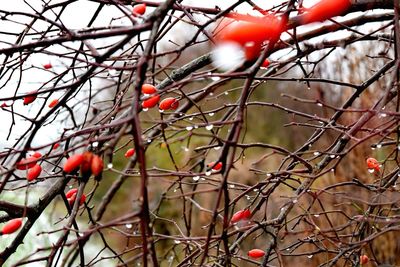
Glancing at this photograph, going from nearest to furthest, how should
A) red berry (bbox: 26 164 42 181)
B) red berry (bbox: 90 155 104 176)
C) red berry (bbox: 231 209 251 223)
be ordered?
red berry (bbox: 90 155 104 176) → red berry (bbox: 26 164 42 181) → red berry (bbox: 231 209 251 223)

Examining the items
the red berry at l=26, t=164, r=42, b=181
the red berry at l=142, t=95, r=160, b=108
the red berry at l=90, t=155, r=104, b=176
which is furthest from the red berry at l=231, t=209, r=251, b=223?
the red berry at l=90, t=155, r=104, b=176

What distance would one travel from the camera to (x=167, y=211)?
19.5 feet

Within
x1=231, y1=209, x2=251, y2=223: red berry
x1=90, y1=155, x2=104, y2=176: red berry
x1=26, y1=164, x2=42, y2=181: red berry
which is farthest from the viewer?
x1=231, y1=209, x2=251, y2=223: red berry

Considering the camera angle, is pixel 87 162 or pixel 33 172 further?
pixel 33 172

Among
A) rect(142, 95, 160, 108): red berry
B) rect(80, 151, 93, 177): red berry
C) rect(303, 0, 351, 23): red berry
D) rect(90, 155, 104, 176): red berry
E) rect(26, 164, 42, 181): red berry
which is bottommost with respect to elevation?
rect(90, 155, 104, 176): red berry

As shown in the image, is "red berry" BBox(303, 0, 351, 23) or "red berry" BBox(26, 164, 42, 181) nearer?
"red berry" BBox(303, 0, 351, 23)

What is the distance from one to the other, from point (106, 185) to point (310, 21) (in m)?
6.44

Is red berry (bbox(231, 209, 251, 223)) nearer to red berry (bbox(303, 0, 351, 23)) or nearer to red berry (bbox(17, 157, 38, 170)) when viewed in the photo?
red berry (bbox(17, 157, 38, 170))

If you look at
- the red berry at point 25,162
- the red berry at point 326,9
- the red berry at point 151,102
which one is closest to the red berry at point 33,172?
the red berry at point 25,162

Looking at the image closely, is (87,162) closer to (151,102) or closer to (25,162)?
(25,162)

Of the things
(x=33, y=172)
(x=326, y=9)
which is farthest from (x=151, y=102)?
(x=326, y=9)

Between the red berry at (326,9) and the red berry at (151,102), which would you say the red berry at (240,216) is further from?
the red berry at (326,9)

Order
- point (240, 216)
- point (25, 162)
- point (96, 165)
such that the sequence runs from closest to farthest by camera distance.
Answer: point (96, 165)
point (25, 162)
point (240, 216)

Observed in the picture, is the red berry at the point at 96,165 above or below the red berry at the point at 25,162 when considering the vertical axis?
below
